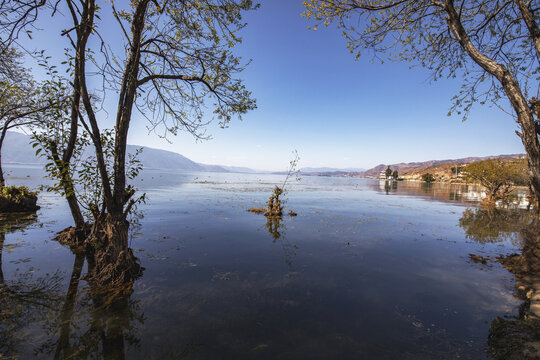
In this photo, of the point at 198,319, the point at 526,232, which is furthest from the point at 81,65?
the point at 526,232

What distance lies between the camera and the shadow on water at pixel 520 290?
4.41m

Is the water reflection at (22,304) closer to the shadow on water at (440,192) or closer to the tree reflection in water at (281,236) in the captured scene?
the tree reflection in water at (281,236)

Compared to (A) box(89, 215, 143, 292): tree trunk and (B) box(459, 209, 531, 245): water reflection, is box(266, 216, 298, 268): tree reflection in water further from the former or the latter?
(B) box(459, 209, 531, 245): water reflection

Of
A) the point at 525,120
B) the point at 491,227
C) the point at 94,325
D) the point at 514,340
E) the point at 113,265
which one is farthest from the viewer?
the point at 491,227

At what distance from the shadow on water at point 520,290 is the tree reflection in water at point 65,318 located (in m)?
8.05

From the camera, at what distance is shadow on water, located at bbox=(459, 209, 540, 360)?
441cm

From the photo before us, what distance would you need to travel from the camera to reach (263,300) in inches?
256

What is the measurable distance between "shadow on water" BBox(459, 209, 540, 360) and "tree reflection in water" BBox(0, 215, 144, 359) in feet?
26.4

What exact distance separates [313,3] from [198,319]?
1009 centimetres

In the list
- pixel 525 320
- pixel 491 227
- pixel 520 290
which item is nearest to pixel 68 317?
pixel 525 320

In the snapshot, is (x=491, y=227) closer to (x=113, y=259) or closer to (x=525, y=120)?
(x=525, y=120)

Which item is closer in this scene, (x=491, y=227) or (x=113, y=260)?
(x=113, y=260)

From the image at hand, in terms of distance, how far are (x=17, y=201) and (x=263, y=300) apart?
23.0 m

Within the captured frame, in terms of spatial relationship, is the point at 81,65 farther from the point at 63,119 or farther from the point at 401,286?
the point at 401,286
